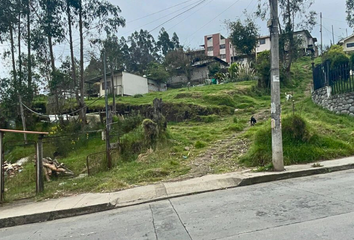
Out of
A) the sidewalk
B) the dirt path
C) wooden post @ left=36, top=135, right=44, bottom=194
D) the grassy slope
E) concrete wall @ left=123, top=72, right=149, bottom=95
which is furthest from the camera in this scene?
concrete wall @ left=123, top=72, right=149, bottom=95

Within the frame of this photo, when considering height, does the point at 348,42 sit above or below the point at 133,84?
above

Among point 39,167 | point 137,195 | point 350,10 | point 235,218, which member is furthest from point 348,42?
point 39,167

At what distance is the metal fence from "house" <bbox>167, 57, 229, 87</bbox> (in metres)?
29.8

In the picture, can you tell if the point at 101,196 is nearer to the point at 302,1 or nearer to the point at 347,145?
the point at 347,145

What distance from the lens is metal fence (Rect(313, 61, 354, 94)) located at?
39.3ft

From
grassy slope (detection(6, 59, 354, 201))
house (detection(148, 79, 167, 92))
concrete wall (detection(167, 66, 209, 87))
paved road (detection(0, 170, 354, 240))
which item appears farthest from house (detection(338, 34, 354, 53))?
paved road (detection(0, 170, 354, 240))

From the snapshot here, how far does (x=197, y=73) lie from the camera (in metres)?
46.0

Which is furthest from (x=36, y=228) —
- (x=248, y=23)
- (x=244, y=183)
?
(x=248, y=23)

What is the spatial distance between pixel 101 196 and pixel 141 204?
4.60 ft

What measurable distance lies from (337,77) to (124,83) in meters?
26.7

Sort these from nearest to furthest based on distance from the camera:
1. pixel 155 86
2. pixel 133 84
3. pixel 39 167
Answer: pixel 39 167
pixel 133 84
pixel 155 86

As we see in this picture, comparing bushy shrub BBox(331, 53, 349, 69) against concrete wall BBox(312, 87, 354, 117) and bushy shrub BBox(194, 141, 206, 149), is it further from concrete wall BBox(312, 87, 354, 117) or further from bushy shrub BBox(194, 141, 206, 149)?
bushy shrub BBox(194, 141, 206, 149)

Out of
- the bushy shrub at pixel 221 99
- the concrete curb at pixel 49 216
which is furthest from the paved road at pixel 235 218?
the bushy shrub at pixel 221 99

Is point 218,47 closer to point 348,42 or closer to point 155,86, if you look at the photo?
point 155,86
